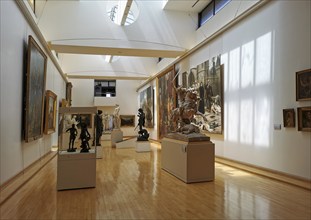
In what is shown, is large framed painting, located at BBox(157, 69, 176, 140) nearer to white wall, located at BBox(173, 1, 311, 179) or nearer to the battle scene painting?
the battle scene painting

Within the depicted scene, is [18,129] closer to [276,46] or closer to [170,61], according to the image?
[276,46]

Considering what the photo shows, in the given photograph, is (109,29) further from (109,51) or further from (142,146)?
(142,146)

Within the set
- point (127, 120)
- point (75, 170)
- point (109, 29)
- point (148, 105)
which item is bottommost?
point (75, 170)

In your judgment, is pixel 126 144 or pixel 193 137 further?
pixel 126 144

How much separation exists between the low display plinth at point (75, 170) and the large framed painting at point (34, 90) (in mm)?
2625

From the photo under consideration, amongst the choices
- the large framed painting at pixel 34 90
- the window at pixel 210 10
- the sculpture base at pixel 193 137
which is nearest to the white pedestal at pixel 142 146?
the large framed painting at pixel 34 90

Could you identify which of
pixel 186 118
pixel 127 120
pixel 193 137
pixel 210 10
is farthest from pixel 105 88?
pixel 193 137

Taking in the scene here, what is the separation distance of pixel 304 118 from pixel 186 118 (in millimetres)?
3506

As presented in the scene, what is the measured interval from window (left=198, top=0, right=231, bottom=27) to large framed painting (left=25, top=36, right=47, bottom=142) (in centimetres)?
848

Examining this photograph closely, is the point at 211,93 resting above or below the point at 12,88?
above

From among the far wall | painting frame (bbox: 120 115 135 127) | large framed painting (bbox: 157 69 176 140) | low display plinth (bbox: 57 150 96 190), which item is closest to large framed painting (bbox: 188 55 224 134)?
large framed painting (bbox: 157 69 176 140)

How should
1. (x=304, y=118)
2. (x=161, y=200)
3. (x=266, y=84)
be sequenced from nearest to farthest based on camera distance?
(x=161, y=200), (x=304, y=118), (x=266, y=84)

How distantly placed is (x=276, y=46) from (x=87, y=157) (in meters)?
6.62

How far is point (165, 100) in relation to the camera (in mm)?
19016
